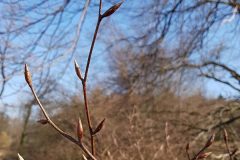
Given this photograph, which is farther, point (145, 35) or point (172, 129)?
point (172, 129)

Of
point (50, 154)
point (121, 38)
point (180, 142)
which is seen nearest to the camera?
point (180, 142)

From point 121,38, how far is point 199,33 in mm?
1532

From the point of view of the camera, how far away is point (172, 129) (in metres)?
8.84

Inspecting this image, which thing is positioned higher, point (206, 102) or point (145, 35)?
point (145, 35)

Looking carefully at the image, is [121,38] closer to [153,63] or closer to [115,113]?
[153,63]

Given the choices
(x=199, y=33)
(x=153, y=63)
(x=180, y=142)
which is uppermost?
(x=199, y=33)

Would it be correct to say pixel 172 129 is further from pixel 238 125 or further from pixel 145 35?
pixel 145 35

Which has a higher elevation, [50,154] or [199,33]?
[199,33]

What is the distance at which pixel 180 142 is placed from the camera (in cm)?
806

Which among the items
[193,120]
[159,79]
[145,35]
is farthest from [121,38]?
[193,120]

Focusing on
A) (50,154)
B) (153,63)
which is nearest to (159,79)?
(153,63)

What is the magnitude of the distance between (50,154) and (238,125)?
301 inches

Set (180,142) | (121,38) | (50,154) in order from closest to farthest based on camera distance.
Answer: (180,142), (121,38), (50,154)

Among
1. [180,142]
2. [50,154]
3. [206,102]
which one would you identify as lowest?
[50,154]
